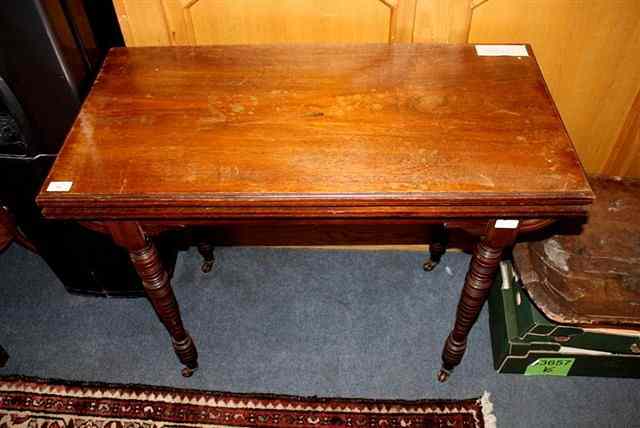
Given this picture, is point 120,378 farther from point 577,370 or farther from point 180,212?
point 577,370

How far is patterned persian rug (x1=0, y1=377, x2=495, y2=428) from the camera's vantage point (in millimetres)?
1808

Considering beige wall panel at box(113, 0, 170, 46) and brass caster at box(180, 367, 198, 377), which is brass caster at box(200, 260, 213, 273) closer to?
brass caster at box(180, 367, 198, 377)

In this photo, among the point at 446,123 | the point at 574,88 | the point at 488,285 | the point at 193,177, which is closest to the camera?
the point at 193,177

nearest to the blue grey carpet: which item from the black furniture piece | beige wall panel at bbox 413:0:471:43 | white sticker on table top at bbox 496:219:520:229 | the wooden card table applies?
the black furniture piece

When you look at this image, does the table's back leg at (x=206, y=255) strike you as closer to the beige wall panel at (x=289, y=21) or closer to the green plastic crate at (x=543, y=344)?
the beige wall panel at (x=289, y=21)

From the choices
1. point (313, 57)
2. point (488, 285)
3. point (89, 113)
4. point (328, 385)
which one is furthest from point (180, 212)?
point (328, 385)

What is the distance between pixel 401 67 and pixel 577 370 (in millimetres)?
1222

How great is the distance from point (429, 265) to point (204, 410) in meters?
1.04

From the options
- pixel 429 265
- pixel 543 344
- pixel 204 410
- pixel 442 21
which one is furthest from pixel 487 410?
pixel 442 21

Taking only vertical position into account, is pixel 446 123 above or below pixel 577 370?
above

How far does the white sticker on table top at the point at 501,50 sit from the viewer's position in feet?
5.03

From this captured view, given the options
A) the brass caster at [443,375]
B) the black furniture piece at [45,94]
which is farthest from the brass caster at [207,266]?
the brass caster at [443,375]

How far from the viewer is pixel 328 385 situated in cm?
191

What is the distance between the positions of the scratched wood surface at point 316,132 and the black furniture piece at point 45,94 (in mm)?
107
